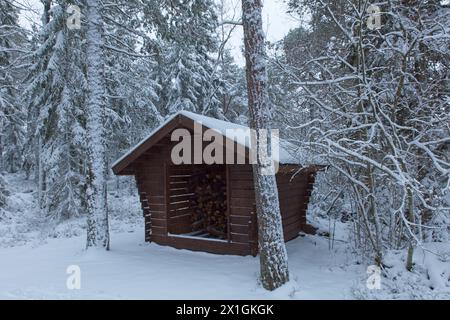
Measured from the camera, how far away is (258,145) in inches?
230

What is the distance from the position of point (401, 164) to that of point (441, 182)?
1.76 metres

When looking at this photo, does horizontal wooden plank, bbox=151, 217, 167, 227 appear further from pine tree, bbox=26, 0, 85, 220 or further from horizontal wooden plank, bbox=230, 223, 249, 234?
pine tree, bbox=26, 0, 85, 220

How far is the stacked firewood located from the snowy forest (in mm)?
1930

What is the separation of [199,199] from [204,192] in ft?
0.89

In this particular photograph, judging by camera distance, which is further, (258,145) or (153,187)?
(153,187)

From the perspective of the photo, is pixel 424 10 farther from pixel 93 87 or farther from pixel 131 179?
pixel 131 179

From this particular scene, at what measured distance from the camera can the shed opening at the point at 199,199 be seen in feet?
33.2

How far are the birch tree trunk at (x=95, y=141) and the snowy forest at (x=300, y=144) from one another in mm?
29

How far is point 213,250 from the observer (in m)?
8.48

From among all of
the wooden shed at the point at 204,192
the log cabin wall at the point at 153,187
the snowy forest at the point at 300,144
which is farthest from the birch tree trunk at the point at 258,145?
the log cabin wall at the point at 153,187

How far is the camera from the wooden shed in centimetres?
809

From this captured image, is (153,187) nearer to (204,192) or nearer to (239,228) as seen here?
(204,192)

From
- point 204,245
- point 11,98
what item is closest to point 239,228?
point 204,245
